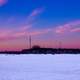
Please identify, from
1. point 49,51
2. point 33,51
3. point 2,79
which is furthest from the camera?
point 49,51

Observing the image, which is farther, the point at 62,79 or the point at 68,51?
the point at 68,51

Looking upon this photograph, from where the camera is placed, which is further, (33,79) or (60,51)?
(60,51)

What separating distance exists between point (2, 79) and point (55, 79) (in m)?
2.57

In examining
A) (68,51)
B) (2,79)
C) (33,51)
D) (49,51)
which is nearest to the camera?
(2,79)

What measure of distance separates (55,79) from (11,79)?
2.15 meters

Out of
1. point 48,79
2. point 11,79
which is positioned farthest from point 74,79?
point 11,79

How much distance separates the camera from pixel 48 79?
10.9 meters

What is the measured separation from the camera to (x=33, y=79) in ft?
35.3

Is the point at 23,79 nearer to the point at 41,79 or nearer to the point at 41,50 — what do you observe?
the point at 41,79

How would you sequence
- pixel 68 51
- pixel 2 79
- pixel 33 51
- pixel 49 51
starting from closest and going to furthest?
pixel 2 79, pixel 33 51, pixel 49 51, pixel 68 51

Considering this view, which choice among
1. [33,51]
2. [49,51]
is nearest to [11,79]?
[33,51]

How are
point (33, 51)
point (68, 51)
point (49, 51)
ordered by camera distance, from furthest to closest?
point (68, 51) → point (49, 51) → point (33, 51)

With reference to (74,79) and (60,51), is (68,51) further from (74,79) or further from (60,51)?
(74,79)

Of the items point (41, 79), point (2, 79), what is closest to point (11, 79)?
point (2, 79)
